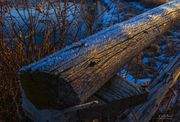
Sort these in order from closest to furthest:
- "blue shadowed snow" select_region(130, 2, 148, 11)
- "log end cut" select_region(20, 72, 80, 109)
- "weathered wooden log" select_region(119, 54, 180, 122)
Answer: "log end cut" select_region(20, 72, 80, 109) → "weathered wooden log" select_region(119, 54, 180, 122) → "blue shadowed snow" select_region(130, 2, 148, 11)

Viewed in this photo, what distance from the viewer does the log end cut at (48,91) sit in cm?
152

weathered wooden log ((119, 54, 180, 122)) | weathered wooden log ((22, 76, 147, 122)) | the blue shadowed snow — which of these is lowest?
the blue shadowed snow

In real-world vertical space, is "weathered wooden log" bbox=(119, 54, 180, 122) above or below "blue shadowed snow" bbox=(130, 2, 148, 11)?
above

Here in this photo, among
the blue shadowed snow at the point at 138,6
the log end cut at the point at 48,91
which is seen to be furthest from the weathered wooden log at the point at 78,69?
the blue shadowed snow at the point at 138,6

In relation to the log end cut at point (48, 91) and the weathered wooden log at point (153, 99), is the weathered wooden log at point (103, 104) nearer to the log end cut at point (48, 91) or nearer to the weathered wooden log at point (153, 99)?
the log end cut at point (48, 91)

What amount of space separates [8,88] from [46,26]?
84cm

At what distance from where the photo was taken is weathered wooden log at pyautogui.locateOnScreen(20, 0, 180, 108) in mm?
1530

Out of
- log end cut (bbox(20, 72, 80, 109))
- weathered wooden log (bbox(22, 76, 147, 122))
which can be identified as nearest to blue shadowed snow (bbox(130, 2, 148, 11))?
weathered wooden log (bbox(22, 76, 147, 122))

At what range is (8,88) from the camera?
3.00 metres

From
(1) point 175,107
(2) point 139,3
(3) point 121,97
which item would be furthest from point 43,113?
(2) point 139,3

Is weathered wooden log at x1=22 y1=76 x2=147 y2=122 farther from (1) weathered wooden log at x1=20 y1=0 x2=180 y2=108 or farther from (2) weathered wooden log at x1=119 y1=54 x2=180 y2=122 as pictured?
(2) weathered wooden log at x1=119 y1=54 x2=180 y2=122

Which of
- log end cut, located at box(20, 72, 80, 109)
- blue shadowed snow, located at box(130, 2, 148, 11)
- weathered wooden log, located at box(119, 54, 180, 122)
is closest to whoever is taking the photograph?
log end cut, located at box(20, 72, 80, 109)

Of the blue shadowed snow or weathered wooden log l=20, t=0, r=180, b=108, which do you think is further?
the blue shadowed snow

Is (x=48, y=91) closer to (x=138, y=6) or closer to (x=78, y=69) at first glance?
(x=78, y=69)
